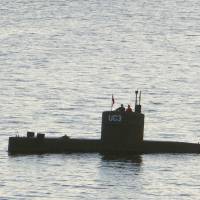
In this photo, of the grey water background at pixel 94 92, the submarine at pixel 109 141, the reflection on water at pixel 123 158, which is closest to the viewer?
the grey water background at pixel 94 92

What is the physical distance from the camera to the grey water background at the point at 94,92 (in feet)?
238

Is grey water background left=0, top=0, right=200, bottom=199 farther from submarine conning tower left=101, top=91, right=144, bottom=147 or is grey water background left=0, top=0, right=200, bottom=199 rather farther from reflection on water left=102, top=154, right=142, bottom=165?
submarine conning tower left=101, top=91, right=144, bottom=147

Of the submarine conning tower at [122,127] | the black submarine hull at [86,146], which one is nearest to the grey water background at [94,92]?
the black submarine hull at [86,146]

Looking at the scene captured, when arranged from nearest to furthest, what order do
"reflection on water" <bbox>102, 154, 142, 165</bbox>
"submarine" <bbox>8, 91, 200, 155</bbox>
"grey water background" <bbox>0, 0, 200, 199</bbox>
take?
1. "grey water background" <bbox>0, 0, 200, 199</bbox>
2. "reflection on water" <bbox>102, 154, 142, 165</bbox>
3. "submarine" <bbox>8, 91, 200, 155</bbox>

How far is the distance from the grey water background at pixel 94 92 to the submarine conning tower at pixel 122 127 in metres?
1.18

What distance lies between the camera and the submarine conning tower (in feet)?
256

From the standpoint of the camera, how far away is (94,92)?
112 m

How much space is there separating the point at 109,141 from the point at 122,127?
3.30 feet

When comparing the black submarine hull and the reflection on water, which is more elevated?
the black submarine hull

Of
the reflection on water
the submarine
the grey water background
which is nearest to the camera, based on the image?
the grey water background

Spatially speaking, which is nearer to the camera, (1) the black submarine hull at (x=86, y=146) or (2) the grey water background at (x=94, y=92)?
(2) the grey water background at (x=94, y=92)

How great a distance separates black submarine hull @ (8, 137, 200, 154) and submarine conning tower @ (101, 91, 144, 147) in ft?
0.81

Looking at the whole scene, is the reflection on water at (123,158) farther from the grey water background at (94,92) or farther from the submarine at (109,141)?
the submarine at (109,141)

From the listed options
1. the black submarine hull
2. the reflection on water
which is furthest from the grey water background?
the black submarine hull
